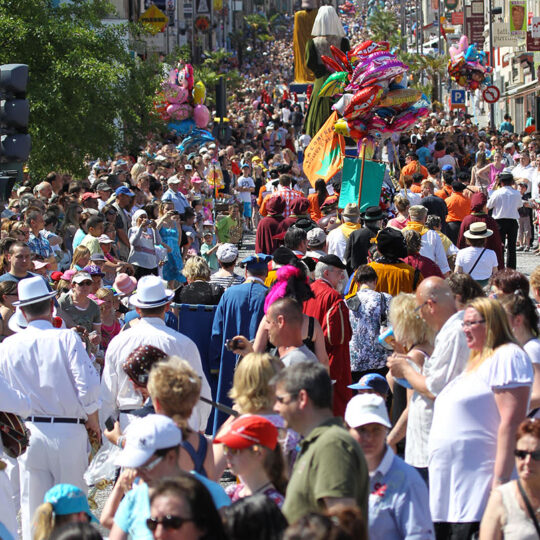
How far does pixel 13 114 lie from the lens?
384 inches

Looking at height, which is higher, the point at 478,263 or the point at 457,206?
the point at 457,206

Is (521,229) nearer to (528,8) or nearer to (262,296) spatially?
(262,296)

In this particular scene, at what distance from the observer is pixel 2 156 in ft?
32.5

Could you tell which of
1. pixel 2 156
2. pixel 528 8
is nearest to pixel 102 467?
pixel 2 156

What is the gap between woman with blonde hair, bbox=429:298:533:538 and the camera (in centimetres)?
492

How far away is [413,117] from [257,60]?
296 feet

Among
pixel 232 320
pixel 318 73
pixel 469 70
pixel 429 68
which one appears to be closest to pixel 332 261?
pixel 232 320

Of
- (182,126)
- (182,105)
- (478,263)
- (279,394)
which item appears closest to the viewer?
(279,394)

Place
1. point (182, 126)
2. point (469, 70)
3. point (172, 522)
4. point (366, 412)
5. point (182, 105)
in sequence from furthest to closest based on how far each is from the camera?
1. point (469, 70)
2. point (182, 126)
3. point (182, 105)
4. point (366, 412)
5. point (172, 522)

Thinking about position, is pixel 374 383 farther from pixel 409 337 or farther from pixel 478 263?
pixel 478 263

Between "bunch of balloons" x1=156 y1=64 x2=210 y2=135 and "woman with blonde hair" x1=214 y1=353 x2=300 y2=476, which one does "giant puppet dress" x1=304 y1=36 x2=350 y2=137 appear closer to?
"bunch of balloons" x1=156 y1=64 x2=210 y2=135

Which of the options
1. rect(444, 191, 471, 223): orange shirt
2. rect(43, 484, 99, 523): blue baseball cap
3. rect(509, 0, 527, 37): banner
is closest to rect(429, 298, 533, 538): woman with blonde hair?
rect(43, 484, 99, 523): blue baseball cap

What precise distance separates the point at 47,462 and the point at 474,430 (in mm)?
2561

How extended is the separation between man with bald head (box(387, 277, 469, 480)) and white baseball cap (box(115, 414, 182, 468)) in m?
1.82
